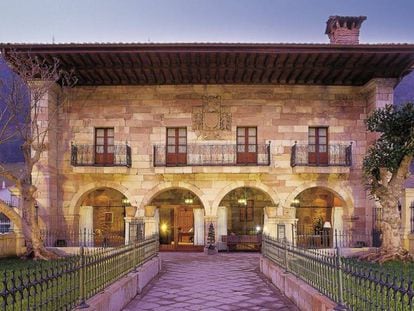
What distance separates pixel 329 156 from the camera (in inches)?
738

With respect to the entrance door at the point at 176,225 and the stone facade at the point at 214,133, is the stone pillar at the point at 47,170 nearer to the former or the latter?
the stone facade at the point at 214,133

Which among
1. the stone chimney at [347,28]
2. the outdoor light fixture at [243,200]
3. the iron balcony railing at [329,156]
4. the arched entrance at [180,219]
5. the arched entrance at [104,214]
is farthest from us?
the outdoor light fixture at [243,200]

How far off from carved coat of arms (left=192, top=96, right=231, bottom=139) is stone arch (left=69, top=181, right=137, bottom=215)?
3.49 metres

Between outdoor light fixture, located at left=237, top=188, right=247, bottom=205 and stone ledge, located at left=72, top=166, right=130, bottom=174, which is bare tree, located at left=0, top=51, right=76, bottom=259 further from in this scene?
outdoor light fixture, located at left=237, top=188, right=247, bottom=205

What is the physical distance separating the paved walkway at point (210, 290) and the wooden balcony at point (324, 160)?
4.52 meters

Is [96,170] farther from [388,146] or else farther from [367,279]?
[367,279]

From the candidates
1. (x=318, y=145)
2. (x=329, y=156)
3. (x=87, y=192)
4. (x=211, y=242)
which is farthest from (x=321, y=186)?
(x=87, y=192)

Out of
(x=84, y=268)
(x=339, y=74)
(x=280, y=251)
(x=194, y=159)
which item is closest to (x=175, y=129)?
(x=194, y=159)

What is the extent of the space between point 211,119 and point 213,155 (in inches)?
53.4

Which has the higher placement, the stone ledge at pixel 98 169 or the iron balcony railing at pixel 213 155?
the iron balcony railing at pixel 213 155

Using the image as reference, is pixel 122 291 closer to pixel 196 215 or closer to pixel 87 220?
pixel 87 220

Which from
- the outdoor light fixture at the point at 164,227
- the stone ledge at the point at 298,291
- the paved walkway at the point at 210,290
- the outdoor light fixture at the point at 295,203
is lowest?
the paved walkway at the point at 210,290

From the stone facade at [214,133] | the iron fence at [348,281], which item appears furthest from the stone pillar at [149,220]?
the iron fence at [348,281]

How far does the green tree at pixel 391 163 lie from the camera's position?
1345 cm
